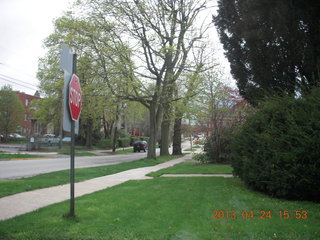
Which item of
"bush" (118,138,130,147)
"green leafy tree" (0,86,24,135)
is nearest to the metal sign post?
"green leafy tree" (0,86,24,135)

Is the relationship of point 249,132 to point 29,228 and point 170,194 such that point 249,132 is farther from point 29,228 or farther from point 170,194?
point 29,228

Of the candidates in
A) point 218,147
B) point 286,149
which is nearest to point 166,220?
point 286,149

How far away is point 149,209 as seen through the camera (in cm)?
638

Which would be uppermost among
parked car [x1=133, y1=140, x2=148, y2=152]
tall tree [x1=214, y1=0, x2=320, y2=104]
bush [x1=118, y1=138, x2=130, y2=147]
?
tall tree [x1=214, y1=0, x2=320, y2=104]

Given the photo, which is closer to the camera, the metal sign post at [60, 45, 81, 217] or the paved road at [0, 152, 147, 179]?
the metal sign post at [60, 45, 81, 217]

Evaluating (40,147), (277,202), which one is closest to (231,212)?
(277,202)

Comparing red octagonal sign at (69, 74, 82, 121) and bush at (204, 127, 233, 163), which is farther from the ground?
red octagonal sign at (69, 74, 82, 121)

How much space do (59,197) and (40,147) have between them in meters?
26.6
